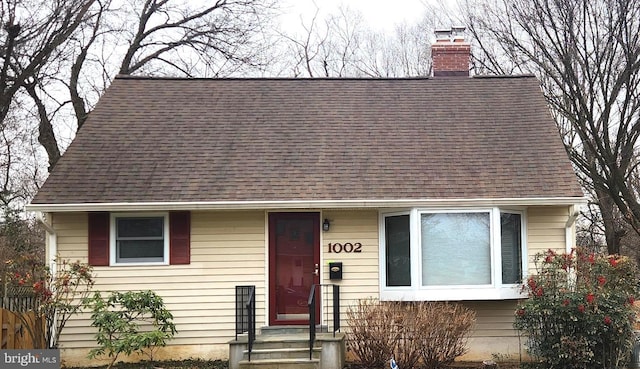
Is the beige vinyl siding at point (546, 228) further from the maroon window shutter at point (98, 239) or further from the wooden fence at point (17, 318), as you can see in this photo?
the wooden fence at point (17, 318)

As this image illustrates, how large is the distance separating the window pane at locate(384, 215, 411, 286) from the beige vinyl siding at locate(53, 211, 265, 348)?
81.8 inches

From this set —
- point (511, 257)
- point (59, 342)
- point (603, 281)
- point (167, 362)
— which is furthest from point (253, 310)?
point (603, 281)

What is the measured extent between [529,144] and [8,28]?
9413 millimetres

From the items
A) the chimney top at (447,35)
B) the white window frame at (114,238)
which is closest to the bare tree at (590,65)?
the chimney top at (447,35)

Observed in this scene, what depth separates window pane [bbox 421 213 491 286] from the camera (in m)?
10.7

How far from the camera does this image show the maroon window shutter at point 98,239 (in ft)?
35.3

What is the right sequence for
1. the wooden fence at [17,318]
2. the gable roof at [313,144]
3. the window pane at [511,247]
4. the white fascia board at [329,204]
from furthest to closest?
the gable roof at [313,144] < the window pane at [511,247] < the white fascia board at [329,204] < the wooden fence at [17,318]

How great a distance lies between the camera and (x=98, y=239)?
1080cm

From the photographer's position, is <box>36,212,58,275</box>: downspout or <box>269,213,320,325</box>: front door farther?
<box>269,213,320,325</box>: front door

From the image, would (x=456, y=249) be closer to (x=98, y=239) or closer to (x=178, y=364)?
(x=178, y=364)

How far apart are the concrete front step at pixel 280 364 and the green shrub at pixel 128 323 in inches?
57.6

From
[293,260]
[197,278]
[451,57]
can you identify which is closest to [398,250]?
[293,260]

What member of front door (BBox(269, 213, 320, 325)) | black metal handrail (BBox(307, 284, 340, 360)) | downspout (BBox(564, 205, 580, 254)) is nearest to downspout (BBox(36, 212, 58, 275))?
front door (BBox(269, 213, 320, 325))

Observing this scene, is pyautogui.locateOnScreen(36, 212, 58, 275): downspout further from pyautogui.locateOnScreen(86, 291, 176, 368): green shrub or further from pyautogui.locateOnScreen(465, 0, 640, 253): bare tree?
pyautogui.locateOnScreen(465, 0, 640, 253): bare tree
